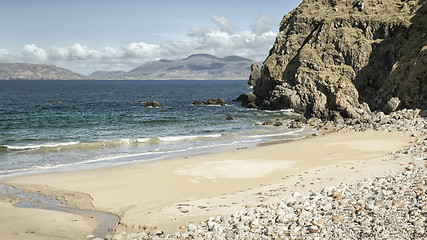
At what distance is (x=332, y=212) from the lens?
13961 mm

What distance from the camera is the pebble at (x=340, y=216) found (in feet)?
39.8

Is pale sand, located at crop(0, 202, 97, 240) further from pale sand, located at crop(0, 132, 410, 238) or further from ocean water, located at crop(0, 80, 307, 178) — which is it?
ocean water, located at crop(0, 80, 307, 178)

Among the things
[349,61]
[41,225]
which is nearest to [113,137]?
[41,225]

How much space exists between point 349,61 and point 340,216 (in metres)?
61.3

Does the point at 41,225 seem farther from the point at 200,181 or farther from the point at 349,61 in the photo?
the point at 349,61

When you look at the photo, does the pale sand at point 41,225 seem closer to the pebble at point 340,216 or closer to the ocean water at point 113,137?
the pebble at point 340,216

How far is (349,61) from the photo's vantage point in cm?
6912

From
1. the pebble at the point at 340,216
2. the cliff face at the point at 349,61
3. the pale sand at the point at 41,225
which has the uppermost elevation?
the cliff face at the point at 349,61

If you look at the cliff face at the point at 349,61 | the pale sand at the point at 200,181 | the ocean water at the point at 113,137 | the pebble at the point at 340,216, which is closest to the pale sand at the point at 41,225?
the pale sand at the point at 200,181

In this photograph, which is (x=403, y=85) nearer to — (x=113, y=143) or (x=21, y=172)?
(x=113, y=143)

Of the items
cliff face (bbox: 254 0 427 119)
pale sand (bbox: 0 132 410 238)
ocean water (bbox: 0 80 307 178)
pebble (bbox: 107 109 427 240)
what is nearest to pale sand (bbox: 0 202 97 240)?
pale sand (bbox: 0 132 410 238)

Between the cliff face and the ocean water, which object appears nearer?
the ocean water

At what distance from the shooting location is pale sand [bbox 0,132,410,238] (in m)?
16.9

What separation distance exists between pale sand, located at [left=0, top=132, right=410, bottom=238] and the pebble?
1.46m
